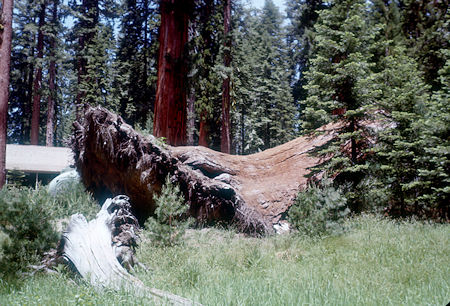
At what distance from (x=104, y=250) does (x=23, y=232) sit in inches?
48.6

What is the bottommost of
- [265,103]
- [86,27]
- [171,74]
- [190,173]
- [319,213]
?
[319,213]

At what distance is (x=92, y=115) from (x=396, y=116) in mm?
7828

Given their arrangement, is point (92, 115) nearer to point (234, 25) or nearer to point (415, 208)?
point (415, 208)

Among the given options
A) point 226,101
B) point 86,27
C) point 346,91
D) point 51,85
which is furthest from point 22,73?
point 346,91

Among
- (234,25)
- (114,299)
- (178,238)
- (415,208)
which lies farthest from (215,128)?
(114,299)

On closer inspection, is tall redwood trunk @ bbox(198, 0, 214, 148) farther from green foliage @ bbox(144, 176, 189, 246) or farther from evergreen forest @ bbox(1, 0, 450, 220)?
green foliage @ bbox(144, 176, 189, 246)

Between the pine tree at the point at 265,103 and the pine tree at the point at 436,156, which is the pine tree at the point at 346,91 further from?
the pine tree at the point at 265,103

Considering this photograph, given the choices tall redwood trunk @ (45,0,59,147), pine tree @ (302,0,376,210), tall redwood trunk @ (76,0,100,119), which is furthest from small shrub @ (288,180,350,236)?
tall redwood trunk @ (45,0,59,147)

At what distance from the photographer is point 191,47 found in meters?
9.98

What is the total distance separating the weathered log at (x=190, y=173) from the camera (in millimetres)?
7750

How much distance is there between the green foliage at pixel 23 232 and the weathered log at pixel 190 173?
9.87 ft

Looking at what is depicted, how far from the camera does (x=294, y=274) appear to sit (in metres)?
4.17

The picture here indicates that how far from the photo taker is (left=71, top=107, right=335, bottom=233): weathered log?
7.75m

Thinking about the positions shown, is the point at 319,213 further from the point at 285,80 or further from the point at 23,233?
the point at 285,80
